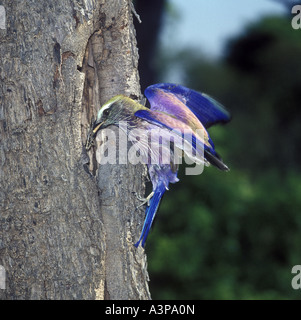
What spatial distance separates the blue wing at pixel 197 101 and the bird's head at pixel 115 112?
0.49ft

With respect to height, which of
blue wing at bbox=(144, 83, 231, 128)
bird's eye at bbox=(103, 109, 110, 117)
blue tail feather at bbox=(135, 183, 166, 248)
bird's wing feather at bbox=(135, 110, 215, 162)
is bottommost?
blue tail feather at bbox=(135, 183, 166, 248)

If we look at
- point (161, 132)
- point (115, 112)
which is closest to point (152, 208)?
point (161, 132)

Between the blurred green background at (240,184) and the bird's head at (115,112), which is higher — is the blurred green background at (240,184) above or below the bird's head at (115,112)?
above

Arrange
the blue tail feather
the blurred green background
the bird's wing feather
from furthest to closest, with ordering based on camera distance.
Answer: the blurred green background → the blue tail feather → the bird's wing feather

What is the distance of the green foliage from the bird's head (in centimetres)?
269

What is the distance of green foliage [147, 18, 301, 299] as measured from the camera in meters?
4.94

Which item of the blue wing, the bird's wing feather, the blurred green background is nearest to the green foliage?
the blurred green background

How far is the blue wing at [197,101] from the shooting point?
2398 millimetres

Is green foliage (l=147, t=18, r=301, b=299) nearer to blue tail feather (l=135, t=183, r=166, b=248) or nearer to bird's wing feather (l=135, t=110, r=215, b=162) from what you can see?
blue tail feather (l=135, t=183, r=166, b=248)

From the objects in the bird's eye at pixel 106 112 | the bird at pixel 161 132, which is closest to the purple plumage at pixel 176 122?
the bird at pixel 161 132

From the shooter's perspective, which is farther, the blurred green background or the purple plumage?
the blurred green background

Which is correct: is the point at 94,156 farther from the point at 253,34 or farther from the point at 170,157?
the point at 253,34

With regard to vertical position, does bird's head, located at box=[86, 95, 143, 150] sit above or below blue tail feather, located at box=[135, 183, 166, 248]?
above

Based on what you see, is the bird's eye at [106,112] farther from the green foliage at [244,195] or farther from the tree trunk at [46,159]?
the green foliage at [244,195]
